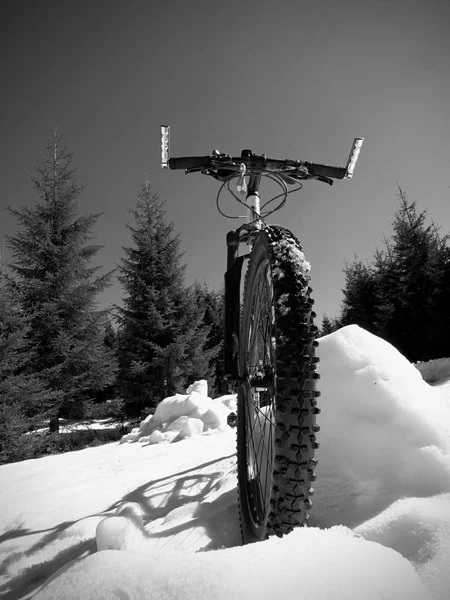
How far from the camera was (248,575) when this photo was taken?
533 mm

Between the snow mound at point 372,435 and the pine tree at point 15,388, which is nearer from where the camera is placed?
the snow mound at point 372,435

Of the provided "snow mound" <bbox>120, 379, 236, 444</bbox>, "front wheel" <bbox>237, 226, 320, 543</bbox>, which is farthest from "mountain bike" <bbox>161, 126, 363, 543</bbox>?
"snow mound" <bbox>120, 379, 236, 444</bbox>

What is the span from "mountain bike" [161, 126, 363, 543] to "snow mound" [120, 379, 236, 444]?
2.58m

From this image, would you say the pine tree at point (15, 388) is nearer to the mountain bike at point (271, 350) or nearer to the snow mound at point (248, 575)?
the mountain bike at point (271, 350)

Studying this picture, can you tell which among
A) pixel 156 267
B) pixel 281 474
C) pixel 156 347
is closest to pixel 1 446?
pixel 156 347

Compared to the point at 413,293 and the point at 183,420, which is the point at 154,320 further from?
the point at 413,293

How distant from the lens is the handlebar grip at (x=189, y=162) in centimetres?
207

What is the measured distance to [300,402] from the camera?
39.0 inches

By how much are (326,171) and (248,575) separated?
2.51m

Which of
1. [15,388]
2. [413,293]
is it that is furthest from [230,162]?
[413,293]

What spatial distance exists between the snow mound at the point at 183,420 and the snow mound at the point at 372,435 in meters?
2.98

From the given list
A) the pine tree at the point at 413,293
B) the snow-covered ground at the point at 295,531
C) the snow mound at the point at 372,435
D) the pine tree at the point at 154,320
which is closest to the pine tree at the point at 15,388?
the pine tree at the point at 154,320

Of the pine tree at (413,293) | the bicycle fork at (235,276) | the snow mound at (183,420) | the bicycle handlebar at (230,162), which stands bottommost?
the snow mound at (183,420)

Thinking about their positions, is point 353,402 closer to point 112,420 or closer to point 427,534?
point 427,534
